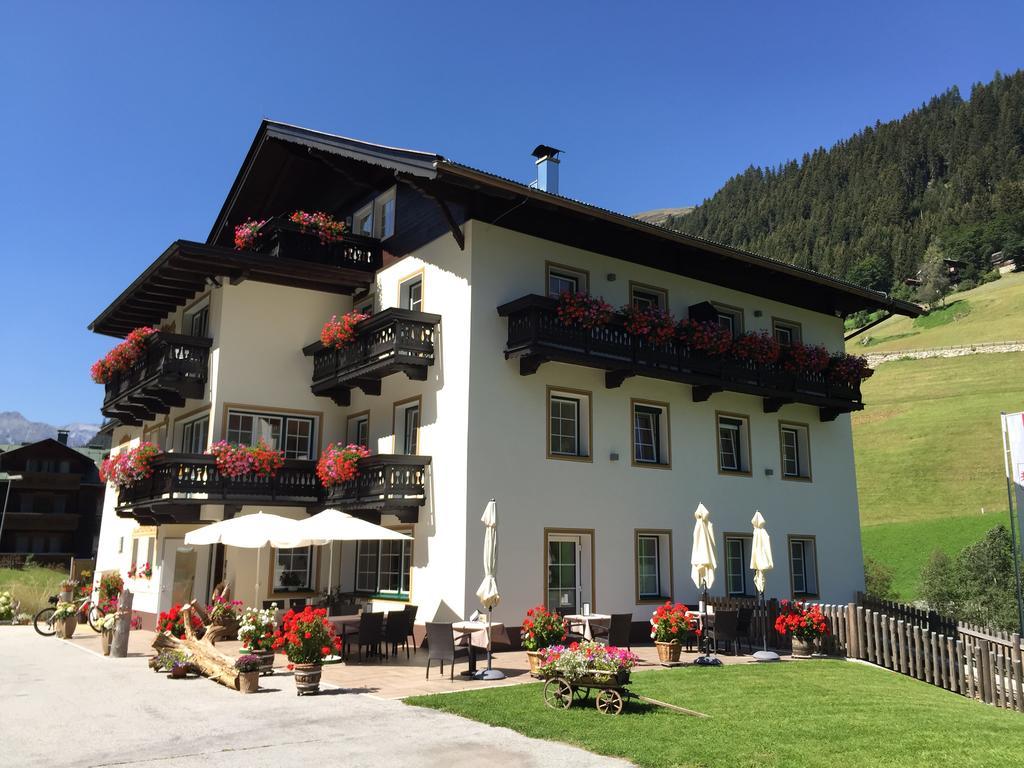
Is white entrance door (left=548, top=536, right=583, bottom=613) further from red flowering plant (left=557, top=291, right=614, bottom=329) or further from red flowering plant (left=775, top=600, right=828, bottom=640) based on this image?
red flowering plant (left=557, top=291, right=614, bottom=329)

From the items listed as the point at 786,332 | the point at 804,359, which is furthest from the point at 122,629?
the point at 786,332

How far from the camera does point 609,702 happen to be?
10305 mm

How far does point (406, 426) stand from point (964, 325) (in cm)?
9887

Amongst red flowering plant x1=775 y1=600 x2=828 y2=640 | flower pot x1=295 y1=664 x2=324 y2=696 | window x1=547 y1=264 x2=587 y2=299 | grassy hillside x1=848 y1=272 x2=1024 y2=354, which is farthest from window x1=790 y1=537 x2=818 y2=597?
grassy hillside x1=848 y1=272 x2=1024 y2=354

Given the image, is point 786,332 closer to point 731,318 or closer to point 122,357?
point 731,318

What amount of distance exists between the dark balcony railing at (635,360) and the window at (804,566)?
3.69 m

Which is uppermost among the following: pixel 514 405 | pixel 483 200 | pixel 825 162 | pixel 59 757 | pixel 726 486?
pixel 825 162

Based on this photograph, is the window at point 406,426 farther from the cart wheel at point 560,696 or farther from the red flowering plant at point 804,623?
the cart wheel at point 560,696

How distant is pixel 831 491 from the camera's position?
23797 millimetres

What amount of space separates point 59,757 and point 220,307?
13.6 meters

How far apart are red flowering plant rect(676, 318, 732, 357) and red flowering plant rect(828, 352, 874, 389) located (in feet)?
15.1

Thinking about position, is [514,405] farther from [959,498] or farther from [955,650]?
[959,498]

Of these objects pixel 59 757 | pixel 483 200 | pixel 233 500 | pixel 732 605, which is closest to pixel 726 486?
pixel 732 605

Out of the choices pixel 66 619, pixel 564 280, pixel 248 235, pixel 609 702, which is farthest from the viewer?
pixel 248 235
